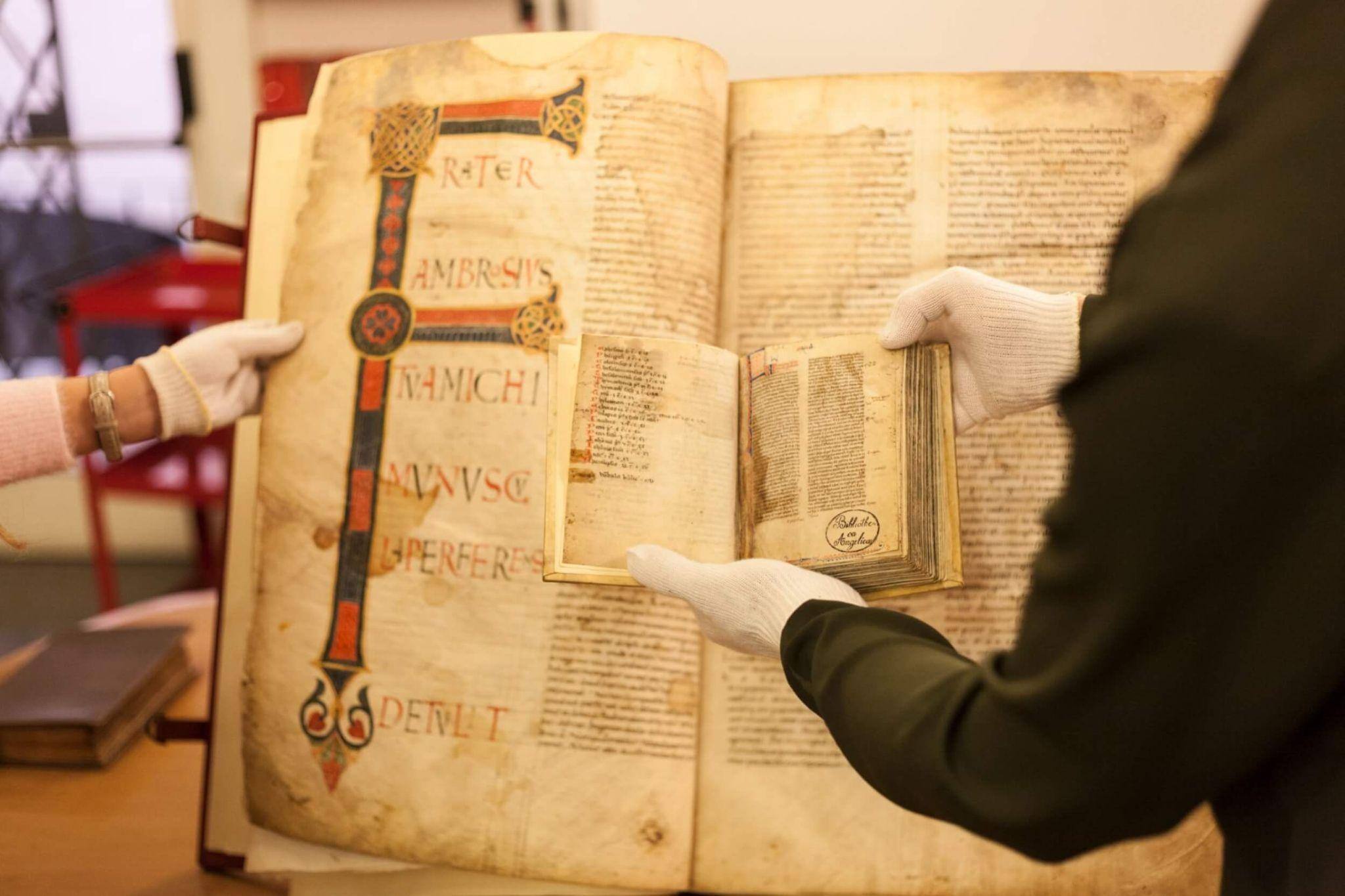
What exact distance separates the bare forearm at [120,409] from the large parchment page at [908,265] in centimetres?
62

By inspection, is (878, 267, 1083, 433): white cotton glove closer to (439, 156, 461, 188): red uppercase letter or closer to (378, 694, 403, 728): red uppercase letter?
(439, 156, 461, 188): red uppercase letter

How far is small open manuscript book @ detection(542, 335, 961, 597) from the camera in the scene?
753 millimetres

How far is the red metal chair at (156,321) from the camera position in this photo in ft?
7.25

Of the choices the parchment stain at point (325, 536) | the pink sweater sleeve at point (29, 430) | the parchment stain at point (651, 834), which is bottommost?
the parchment stain at point (651, 834)

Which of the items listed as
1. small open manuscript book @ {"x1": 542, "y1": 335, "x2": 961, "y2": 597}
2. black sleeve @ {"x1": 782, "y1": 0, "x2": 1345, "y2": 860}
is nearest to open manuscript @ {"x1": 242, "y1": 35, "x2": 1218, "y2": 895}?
small open manuscript book @ {"x1": 542, "y1": 335, "x2": 961, "y2": 597}

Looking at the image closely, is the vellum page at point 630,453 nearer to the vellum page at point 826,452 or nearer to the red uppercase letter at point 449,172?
the vellum page at point 826,452

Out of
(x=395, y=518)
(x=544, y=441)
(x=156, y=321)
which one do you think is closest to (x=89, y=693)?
(x=395, y=518)

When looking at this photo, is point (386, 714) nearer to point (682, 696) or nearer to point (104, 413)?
point (682, 696)

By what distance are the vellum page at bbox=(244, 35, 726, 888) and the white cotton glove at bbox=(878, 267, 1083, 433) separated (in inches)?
9.7

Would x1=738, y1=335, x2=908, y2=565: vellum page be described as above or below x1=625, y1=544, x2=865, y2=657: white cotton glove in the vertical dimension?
above

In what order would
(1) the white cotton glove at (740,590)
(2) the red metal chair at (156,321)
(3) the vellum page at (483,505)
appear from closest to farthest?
1. (1) the white cotton glove at (740,590)
2. (3) the vellum page at (483,505)
3. (2) the red metal chair at (156,321)

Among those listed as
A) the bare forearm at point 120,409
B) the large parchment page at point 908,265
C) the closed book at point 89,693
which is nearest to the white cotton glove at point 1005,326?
the large parchment page at point 908,265

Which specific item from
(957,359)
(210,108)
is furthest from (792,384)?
(210,108)

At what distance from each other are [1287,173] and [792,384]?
0.45 m
